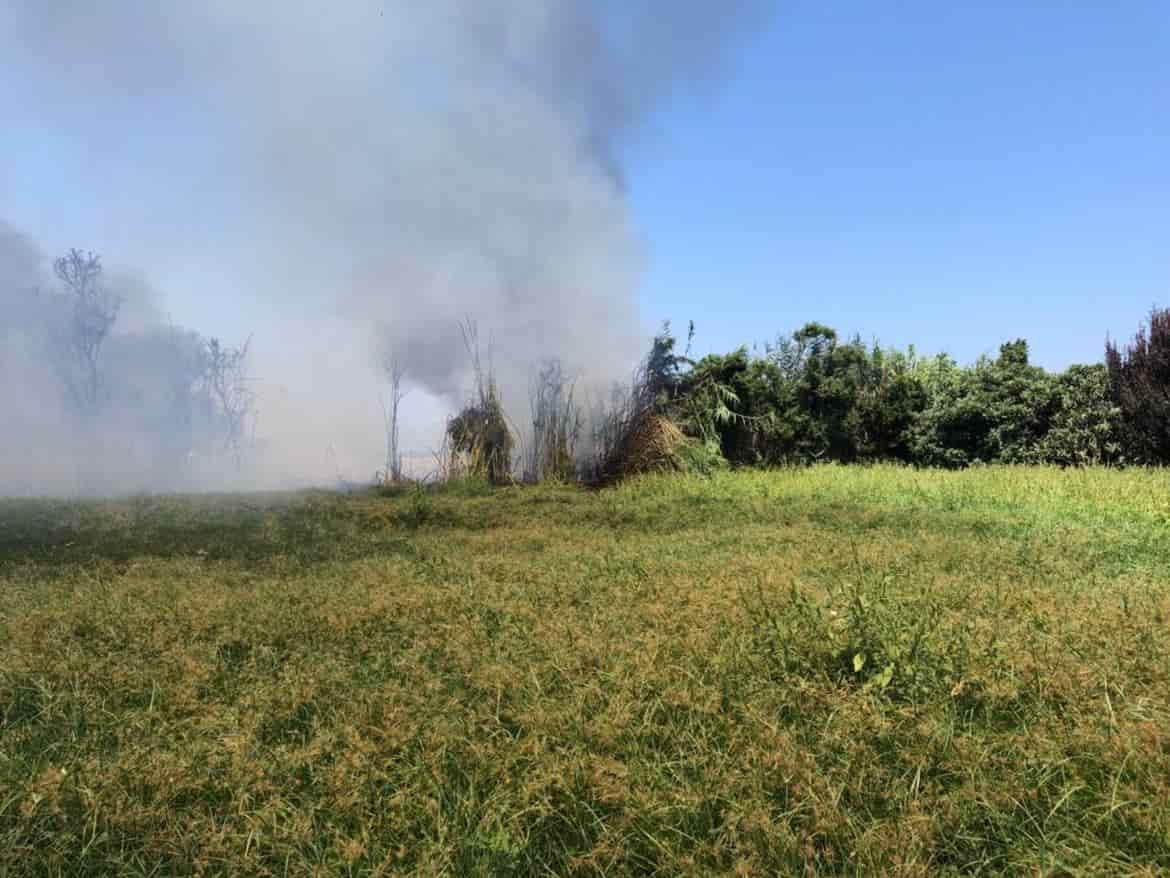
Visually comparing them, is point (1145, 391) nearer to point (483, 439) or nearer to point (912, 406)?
point (912, 406)

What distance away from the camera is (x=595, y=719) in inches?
89.7

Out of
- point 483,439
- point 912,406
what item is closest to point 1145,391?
point 912,406

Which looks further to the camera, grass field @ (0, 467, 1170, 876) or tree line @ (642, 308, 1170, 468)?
tree line @ (642, 308, 1170, 468)

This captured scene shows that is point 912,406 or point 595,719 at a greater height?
point 912,406

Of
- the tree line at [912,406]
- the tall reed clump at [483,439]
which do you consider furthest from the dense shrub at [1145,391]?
the tall reed clump at [483,439]

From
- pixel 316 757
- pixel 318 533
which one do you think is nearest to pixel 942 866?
pixel 316 757

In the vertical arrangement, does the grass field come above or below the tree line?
below

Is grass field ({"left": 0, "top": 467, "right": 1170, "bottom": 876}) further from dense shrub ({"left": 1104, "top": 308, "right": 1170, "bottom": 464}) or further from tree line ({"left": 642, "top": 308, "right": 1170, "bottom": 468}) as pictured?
dense shrub ({"left": 1104, "top": 308, "right": 1170, "bottom": 464})

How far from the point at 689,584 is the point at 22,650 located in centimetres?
289

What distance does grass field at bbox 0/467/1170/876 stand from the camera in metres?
1.87

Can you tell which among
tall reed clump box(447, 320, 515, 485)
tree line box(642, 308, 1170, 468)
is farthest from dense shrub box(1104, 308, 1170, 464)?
tall reed clump box(447, 320, 515, 485)

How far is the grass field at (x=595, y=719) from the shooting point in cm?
187

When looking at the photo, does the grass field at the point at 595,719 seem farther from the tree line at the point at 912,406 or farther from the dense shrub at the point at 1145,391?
the dense shrub at the point at 1145,391

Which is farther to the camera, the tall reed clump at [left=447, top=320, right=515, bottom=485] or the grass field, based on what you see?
the tall reed clump at [left=447, top=320, right=515, bottom=485]
